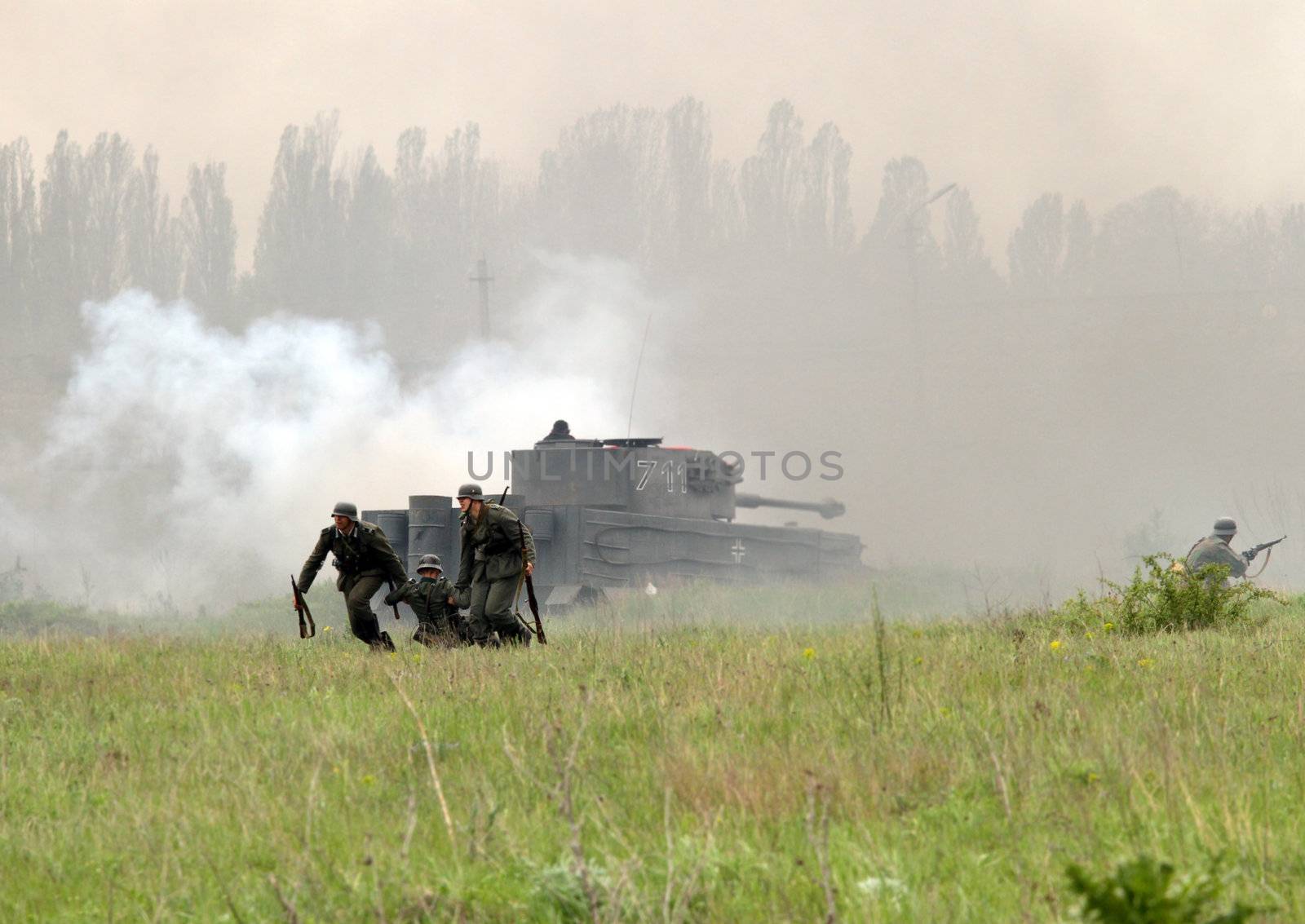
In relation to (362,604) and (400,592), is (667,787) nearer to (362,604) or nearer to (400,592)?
(362,604)

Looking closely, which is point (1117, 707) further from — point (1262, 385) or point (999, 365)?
point (1262, 385)

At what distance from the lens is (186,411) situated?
136ft

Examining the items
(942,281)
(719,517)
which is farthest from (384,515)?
(942,281)

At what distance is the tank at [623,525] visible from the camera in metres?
21.8

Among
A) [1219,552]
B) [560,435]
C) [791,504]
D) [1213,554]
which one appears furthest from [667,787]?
[791,504]

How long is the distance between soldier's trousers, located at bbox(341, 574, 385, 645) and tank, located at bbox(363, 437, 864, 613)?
7902 mm

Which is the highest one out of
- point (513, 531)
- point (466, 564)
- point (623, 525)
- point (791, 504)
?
point (791, 504)

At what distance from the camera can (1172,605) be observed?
11633 millimetres

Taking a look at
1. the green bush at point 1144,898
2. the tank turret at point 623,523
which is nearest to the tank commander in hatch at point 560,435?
the tank turret at point 623,523

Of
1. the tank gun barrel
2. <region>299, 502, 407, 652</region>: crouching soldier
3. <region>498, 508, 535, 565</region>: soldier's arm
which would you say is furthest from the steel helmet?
the tank gun barrel

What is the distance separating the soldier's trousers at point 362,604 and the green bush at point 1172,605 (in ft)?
17.9

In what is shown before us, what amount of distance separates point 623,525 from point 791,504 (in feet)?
17.2

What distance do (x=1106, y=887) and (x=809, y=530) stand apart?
23.7 m

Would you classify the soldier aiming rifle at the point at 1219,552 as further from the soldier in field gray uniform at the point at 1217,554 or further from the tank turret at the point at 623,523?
the tank turret at the point at 623,523
